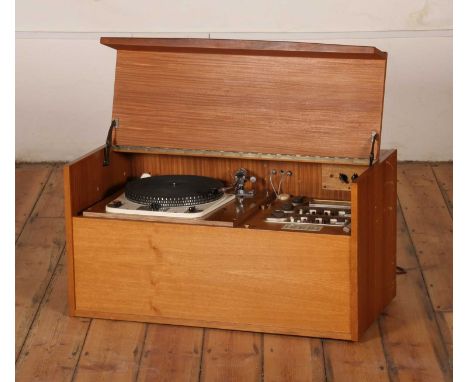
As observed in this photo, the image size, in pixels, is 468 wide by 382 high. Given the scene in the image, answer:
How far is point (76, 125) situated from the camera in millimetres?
5359

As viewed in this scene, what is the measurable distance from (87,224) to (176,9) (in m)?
2.60

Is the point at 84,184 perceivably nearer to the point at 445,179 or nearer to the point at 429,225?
the point at 429,225

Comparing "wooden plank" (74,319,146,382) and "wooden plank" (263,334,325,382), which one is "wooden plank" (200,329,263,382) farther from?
"wooden plank" (74,319,146,382)

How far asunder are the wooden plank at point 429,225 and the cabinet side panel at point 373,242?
0.98 ft

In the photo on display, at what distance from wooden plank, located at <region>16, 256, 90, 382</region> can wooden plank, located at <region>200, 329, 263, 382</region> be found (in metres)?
0.43

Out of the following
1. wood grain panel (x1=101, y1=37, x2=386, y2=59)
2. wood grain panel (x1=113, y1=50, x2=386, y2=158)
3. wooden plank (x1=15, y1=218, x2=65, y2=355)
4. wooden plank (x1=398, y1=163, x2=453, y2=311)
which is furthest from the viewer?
→ wooden plank (x1=398, y1=163, x2=453, y2=311)

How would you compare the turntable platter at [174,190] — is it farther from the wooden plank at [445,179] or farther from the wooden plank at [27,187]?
the wooden plank at [445,179]

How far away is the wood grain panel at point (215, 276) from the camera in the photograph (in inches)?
106

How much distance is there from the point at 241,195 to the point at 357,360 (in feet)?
2.72

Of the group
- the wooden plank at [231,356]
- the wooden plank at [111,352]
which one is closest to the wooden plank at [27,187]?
the wooden plank at [111,352]

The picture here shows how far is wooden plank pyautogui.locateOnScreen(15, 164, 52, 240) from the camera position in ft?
14.5

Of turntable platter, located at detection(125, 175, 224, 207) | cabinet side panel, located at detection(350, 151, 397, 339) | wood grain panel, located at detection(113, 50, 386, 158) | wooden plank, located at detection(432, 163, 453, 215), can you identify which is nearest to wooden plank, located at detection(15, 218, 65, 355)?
turntable platter, located at detection(125, 175, 224, 207)

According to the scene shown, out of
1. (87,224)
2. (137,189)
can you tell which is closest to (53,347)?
Result: (87,224)

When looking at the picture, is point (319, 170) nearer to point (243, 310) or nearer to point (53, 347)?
point (243, 310)
